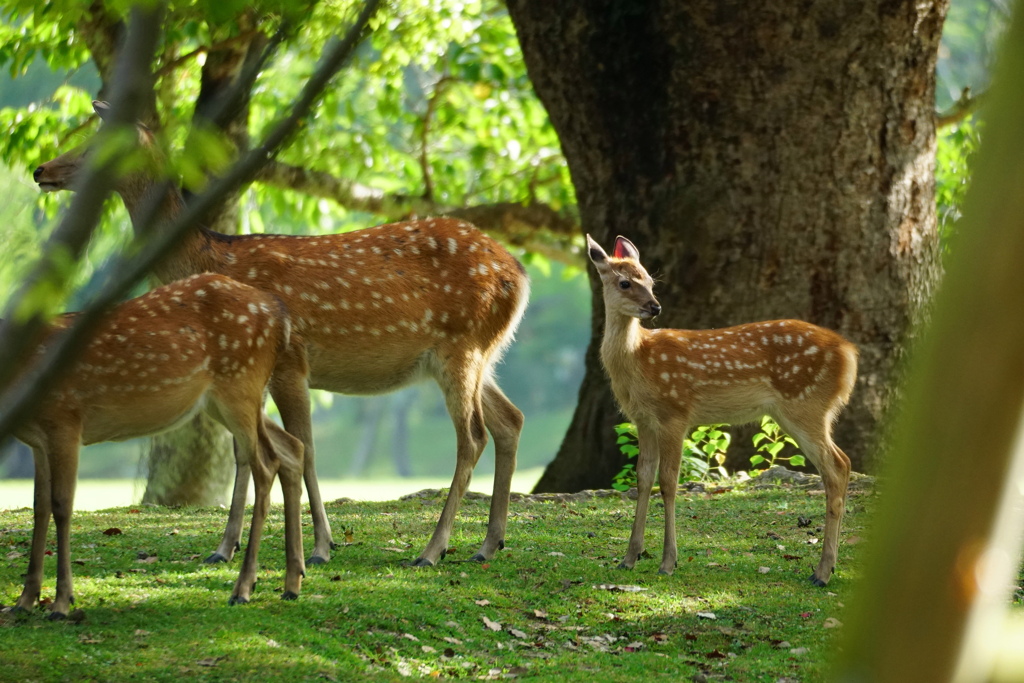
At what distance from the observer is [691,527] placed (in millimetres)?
7215

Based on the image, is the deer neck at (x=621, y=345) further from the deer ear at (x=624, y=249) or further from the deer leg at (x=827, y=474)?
the deer leg at (x=827, y=474)

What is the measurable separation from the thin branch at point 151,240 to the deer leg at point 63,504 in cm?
308

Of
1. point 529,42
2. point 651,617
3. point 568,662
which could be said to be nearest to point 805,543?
point 651,617

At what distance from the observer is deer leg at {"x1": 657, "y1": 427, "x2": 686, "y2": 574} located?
6.11m

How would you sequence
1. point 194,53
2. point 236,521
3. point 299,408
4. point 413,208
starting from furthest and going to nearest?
point 413,208
point 194,53
point 299,408
point 236,521

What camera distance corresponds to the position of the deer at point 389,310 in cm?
630

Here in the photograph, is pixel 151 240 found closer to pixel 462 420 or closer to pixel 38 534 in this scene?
pixel 38 534

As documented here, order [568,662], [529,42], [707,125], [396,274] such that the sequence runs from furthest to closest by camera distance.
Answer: [529,42] < [707,125] < [396,274] < [568,662]

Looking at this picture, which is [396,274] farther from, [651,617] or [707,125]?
[707,125]

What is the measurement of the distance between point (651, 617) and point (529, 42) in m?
5.61

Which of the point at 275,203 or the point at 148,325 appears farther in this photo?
the point at 275,203

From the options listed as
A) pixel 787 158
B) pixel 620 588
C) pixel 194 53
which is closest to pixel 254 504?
pixel 620 588

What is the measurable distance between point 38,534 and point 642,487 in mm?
3041

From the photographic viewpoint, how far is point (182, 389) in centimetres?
521
